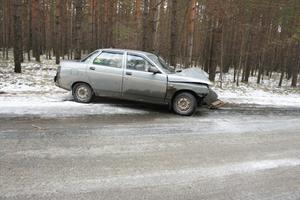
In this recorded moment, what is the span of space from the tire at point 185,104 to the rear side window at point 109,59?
6.65 ft

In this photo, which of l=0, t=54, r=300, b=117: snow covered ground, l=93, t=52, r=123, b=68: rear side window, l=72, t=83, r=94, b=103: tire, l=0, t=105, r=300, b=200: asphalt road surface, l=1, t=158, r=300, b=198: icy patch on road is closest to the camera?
l=1, t=158, r=300, b=198: icy patch on road

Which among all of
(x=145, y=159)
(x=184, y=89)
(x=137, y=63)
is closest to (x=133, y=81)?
(x=137, y=63)

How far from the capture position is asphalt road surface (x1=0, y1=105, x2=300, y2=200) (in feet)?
15.6

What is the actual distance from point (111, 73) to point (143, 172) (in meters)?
5.24

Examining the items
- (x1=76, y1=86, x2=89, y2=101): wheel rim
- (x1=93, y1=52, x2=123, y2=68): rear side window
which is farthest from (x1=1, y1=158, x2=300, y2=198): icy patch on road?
(x1=76, y1=86, x2=89, y2=101): wheel rim

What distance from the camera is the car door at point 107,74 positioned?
10.2 m

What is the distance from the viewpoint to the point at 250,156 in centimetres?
657

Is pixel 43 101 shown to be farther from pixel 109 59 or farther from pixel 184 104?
pixel 184 104

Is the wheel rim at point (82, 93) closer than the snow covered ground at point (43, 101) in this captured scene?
No

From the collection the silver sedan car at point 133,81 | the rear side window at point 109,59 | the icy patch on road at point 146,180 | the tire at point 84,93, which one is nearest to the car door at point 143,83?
the silver sedan car at point 133,81

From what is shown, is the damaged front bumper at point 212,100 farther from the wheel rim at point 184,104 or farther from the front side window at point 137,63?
the front side window at point 137,63

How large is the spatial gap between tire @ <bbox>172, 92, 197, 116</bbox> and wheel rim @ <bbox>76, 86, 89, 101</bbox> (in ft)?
8.79

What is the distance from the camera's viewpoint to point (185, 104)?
1001 centimetres

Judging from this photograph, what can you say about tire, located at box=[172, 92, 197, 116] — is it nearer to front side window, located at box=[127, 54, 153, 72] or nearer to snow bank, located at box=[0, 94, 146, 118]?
snow bank, located at box=[0, 94, 146, 118]
